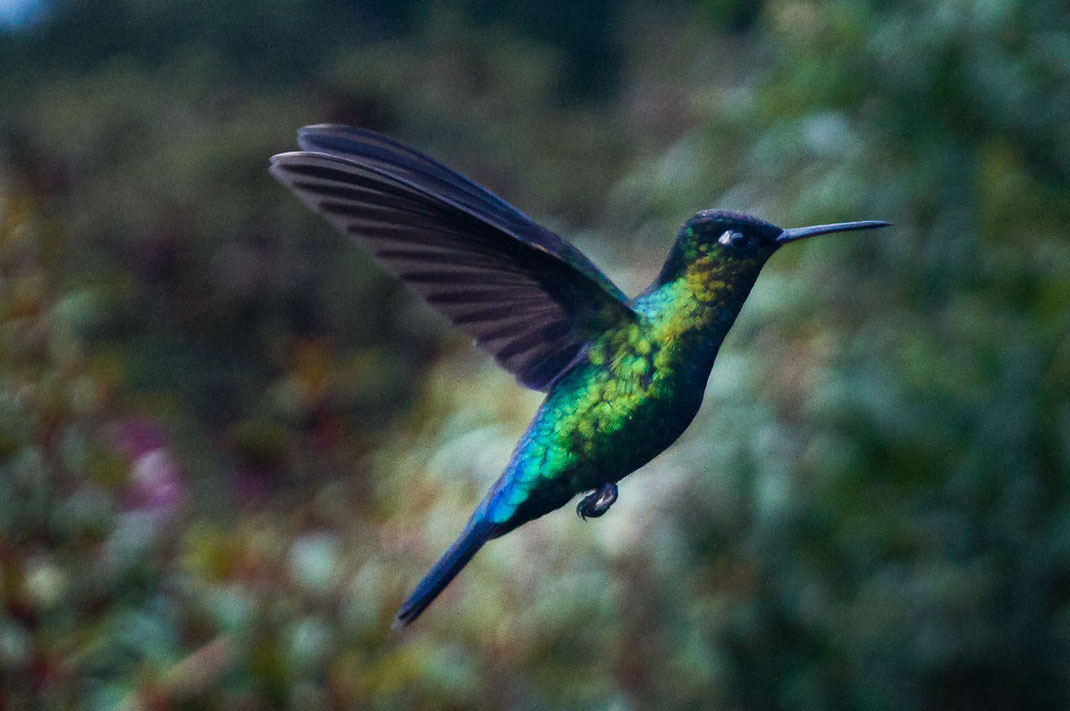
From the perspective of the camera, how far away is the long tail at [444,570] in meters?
0.37

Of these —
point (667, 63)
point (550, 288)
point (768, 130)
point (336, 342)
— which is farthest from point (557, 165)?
point (550, 288)

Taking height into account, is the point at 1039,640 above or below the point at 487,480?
below

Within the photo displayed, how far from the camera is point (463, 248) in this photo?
0.42 metres

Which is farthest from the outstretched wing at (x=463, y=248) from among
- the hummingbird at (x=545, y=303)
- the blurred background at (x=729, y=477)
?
the blurred background at (x=729, y=477)

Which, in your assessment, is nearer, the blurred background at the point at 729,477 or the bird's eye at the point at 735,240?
the bird's eye at the point at 735,240

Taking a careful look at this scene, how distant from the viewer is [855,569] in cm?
204

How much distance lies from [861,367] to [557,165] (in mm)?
2463

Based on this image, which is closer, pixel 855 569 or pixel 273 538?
pixel 273 538

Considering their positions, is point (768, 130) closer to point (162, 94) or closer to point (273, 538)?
point (273, 538)

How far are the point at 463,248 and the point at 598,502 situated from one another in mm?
109

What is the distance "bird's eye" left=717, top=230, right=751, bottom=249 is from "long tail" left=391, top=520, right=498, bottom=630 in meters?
0.14

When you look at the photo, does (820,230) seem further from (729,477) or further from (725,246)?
(729,477)

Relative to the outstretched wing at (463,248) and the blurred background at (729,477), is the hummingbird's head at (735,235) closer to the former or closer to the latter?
the outstretched wing at (463,248)

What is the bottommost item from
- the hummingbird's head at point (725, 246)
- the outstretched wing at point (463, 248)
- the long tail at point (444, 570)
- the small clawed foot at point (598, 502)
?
the small clawed foot at point (598, 502)
